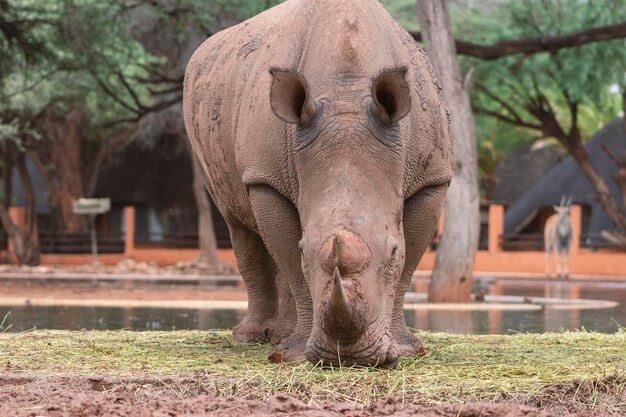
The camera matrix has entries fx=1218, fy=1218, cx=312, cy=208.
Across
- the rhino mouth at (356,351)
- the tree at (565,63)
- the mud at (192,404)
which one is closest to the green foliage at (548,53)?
the tree at (565,63)

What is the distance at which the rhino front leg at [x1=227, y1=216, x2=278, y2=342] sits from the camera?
9.78 m

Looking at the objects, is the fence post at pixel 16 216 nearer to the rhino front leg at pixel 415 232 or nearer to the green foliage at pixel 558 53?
the green foliage at pixel 558 53

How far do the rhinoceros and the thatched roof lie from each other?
3549cm

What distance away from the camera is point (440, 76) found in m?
18.6

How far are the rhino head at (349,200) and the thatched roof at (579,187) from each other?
36925mm

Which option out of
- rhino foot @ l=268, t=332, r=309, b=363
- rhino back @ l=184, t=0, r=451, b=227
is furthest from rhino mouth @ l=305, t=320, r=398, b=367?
rhino back @ l=184, t=0, r=451, b=227

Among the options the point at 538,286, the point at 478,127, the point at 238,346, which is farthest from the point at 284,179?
the point at 478,127

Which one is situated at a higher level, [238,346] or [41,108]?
[41,108]

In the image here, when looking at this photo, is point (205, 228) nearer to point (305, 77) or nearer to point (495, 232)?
point (495, 232)

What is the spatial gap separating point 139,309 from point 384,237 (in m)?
11.5

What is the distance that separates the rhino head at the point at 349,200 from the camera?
20.2 feet

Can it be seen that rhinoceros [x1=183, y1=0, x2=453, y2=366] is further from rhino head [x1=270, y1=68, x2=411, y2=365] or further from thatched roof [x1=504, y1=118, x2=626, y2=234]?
thatched roof [x1=504, y1=118, x2=626, y2=234]

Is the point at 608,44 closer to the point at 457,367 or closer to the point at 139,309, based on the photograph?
the point at 139,309

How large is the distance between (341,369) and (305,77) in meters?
1.73
